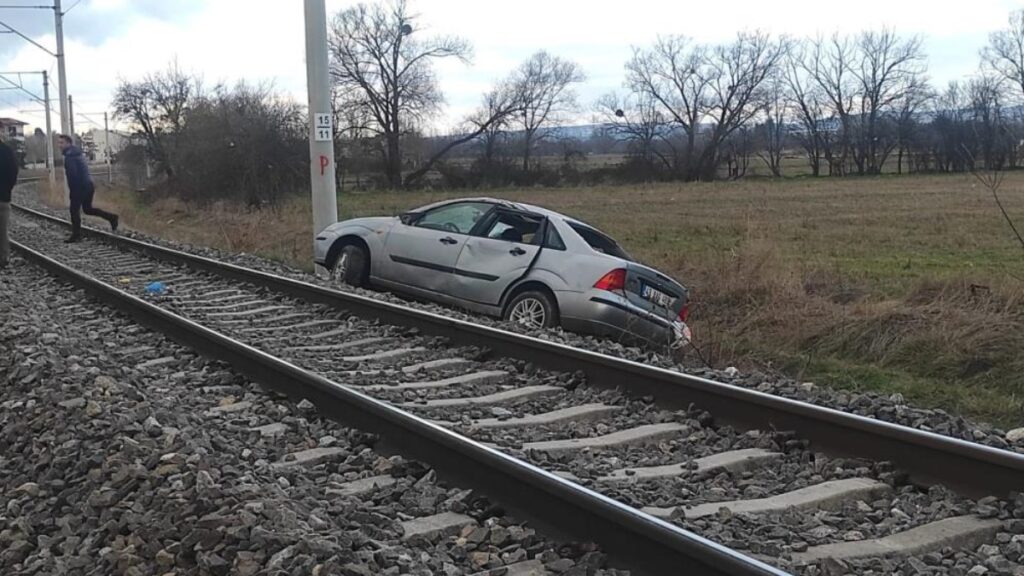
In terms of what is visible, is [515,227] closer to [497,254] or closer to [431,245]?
[497,254]

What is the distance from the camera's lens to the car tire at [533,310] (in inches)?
393

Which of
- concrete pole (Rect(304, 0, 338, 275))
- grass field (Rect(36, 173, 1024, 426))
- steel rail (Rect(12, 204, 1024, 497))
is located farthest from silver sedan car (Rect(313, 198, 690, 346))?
concrete pole (Rect(304, 0, 338, 275))

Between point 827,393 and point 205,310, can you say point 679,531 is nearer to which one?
point 827,393

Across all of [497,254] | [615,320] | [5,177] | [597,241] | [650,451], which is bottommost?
[650,451]

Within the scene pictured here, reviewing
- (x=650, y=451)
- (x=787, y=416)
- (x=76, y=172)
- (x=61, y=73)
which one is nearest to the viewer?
(x=650, y=451)

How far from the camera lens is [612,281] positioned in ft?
32.3

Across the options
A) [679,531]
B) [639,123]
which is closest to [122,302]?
[679,531]

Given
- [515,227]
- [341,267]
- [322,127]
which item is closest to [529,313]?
[515,227]

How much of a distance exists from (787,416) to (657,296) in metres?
Result: 4.68

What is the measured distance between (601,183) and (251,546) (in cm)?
6745

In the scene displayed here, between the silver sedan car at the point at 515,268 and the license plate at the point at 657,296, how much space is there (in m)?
0.01

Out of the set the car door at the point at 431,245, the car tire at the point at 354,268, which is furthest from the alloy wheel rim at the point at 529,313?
the car tire at the point at 354,268

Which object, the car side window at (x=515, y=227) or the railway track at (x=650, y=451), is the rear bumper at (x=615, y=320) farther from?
the railway track at (x=650, y=451)

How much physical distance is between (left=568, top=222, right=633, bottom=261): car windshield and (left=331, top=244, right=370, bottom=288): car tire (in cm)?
301
